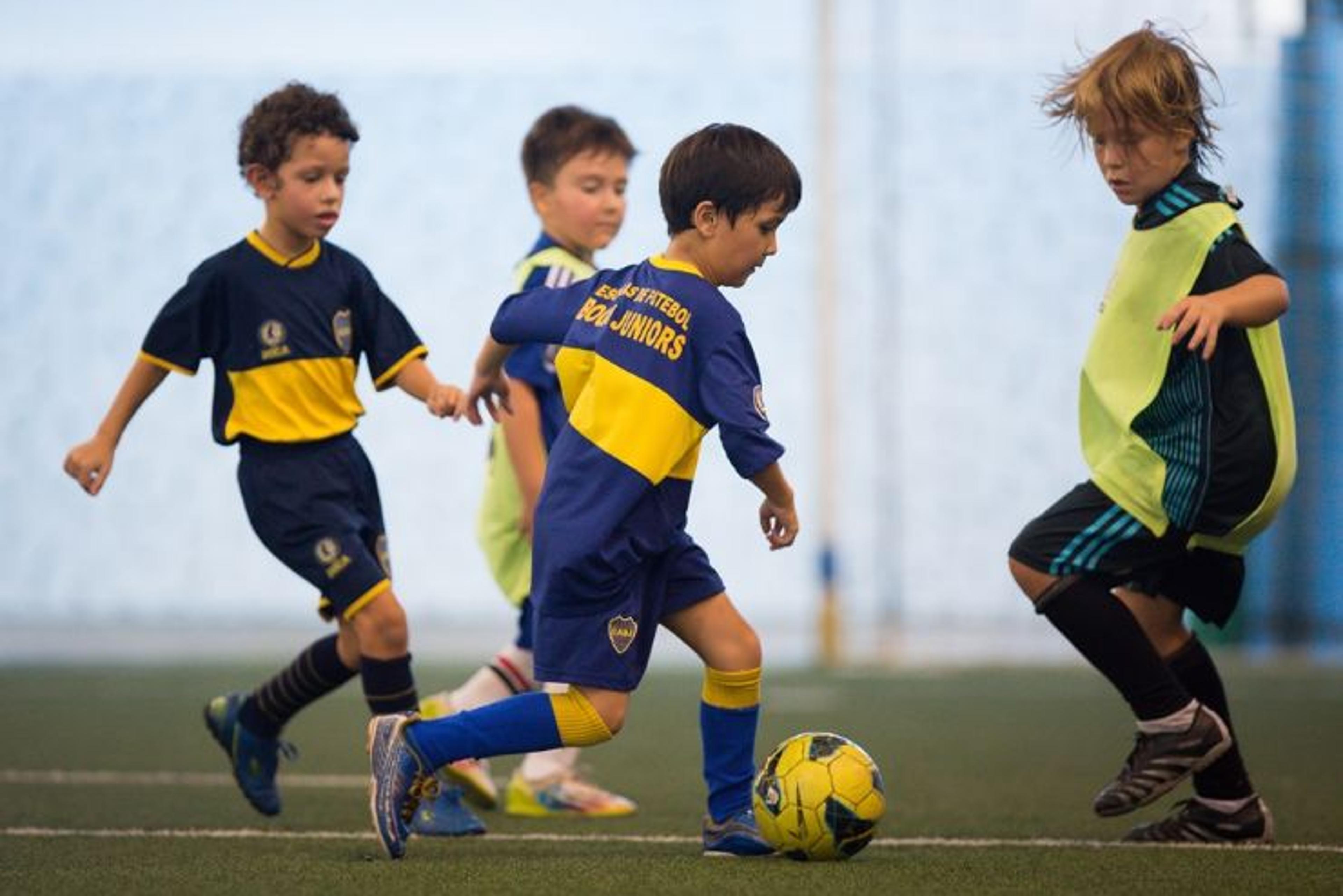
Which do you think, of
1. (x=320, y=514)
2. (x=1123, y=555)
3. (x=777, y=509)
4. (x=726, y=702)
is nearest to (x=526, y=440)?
(x=320, y=514)

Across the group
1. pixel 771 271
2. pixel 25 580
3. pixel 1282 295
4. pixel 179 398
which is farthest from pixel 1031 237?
pixel 1282 295

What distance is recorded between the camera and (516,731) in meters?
3.36

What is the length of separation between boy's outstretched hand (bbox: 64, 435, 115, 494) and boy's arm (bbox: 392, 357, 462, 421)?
0.60 m

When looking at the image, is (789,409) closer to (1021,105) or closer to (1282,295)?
(1021,105)

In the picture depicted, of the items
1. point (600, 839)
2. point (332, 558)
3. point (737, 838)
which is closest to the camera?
point (737, 838)

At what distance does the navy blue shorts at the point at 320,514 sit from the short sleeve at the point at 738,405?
100 cm

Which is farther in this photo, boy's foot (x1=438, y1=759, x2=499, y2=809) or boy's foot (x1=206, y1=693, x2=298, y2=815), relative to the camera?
boy's foot (x1=438, y1=759, x2=499, y2=809)

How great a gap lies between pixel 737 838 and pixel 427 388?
119cm

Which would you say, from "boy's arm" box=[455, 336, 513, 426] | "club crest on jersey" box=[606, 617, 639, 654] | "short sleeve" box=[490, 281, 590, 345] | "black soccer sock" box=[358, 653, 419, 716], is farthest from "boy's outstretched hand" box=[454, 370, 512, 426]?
"club crest on jersey" box=[606, 617, 639, 654]

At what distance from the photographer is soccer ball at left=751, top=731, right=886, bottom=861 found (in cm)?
337

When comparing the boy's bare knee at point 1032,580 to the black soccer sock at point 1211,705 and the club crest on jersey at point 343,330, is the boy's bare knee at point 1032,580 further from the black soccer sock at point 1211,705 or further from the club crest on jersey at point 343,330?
the club crest on jersey at point 343,330

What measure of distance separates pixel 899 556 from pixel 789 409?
0.84m

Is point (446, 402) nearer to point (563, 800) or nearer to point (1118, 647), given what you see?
point (563, 800)

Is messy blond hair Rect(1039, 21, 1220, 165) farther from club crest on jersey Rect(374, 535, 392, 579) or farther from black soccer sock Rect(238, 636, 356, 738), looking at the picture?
black soccer sock Rect(238, 636, 356, 738)
